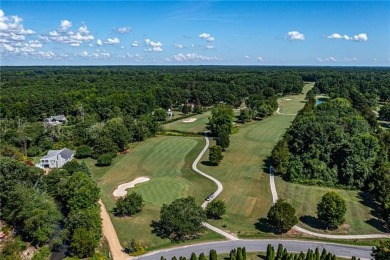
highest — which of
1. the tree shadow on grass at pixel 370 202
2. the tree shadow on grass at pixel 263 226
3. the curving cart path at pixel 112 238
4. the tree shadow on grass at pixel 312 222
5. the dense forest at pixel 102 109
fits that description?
the dense forest at pixel 102 109

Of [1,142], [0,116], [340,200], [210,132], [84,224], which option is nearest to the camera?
[84,224]

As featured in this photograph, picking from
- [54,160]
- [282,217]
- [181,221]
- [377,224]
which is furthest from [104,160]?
[377,224]

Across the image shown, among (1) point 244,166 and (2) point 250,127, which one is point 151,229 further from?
(2) point 250,127

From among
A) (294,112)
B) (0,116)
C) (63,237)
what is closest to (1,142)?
(0,116)

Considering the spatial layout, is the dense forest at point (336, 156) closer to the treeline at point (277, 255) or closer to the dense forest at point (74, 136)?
the treeline at point (277, 255)

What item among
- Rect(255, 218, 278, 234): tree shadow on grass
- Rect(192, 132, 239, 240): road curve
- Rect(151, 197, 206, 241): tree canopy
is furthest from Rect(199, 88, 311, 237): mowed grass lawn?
Rect(151, 197, 206, 241): tree canopy

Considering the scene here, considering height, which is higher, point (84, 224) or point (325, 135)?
point (325, 135)

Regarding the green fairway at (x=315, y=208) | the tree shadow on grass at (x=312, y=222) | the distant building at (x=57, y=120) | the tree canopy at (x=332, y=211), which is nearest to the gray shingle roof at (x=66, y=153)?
the distant building at (x=57, y=120)

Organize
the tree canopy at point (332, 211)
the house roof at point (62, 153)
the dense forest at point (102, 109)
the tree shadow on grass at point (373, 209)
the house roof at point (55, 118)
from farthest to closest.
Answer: the house roof at point (55, 118) < the dense forest at point (102, 109) < the house roof at point (62, 153) < the tree shadow on grass at point (373, 209) < the tree canopy at point (332, 211)
